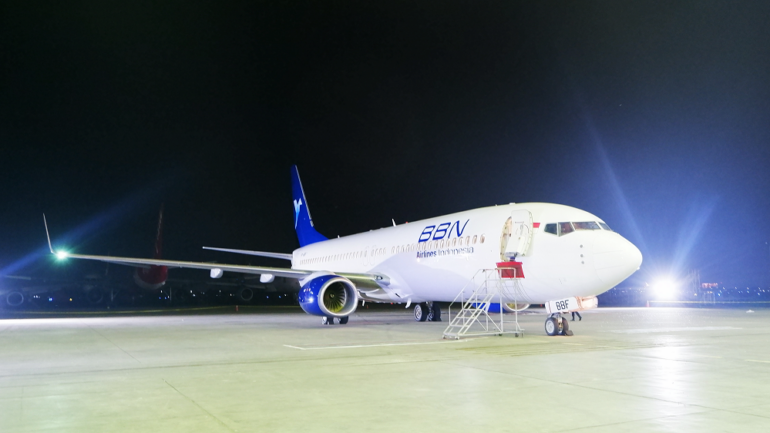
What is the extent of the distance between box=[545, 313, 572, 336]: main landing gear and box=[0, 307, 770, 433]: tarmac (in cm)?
151

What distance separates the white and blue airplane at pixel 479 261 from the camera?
1345 centimetres

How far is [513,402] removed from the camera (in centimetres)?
581

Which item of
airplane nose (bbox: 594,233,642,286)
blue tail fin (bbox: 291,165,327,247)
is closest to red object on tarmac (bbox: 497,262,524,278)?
airplane nose (bbox: 594,233,642,286)

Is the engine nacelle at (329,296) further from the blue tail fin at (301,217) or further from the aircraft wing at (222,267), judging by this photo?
the blue tail fin at (301,217)

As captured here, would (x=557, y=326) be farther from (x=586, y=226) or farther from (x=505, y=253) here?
(x=586, y=226)

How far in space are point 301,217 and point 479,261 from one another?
54.8 feet

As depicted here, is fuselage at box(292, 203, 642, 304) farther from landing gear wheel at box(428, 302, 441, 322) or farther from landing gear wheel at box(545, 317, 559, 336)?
landing gear wheel at box(428, 302, 441, 322)

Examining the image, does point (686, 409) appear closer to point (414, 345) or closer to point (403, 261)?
point (414, 345)

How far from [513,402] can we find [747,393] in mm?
2526

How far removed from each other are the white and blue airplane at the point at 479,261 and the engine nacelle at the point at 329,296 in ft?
0.10

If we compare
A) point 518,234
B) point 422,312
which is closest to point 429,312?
point 422,312

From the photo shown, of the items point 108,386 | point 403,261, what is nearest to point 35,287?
point 403,261

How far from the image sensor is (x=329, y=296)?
18625 millimetres

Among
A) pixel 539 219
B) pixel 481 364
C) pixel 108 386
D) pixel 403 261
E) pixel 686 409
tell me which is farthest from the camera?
pixel 403 261
